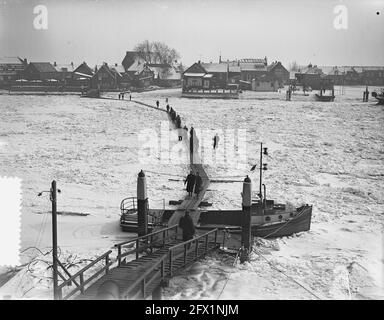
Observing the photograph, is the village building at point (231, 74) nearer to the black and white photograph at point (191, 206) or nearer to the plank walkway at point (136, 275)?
the black and white photograph at point (191, 206)

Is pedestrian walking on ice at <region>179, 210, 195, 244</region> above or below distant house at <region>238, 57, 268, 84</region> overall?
below

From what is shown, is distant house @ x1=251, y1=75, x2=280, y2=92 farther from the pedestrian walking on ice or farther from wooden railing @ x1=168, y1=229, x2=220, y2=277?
the pedestrian walking on ice

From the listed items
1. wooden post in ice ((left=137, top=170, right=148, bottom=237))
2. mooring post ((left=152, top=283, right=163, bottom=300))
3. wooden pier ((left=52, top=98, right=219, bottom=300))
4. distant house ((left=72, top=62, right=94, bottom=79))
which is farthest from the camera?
distant house ((left=72, top=62, right=94, bottom=79))

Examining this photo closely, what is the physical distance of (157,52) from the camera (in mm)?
119312

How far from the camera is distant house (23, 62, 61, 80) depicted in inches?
3438

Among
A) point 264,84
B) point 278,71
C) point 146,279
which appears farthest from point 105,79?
point 146,279

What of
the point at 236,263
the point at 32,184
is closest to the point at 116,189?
the point at 32,184

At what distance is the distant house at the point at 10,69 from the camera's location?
86.1 m

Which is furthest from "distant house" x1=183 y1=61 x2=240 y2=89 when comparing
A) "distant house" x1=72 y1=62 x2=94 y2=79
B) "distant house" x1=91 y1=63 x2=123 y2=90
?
"distant house" x1=72 y1=62 x2=94 y2=79

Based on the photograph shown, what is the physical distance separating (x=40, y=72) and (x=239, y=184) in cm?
7527

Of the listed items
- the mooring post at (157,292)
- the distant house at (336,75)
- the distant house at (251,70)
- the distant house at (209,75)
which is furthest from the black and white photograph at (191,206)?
the distant house at (336,75)

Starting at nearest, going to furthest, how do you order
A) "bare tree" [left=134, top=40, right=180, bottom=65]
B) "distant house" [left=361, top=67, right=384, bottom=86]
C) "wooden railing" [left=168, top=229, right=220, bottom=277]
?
"wooden railing" [left=168, top=229, right=220, bottom=277], "distant house" [left=361, top=67, right=384, bottom=86], "bare tree" [left=134, top=40, right=180, bottom=65]

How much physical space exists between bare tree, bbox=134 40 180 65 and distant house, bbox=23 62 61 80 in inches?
1238
